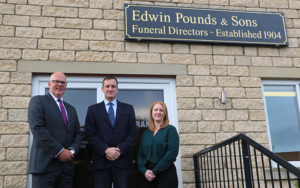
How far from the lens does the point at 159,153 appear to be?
305 centimetres

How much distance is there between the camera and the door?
3758mm

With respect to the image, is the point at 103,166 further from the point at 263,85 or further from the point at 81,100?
the point at 263,85

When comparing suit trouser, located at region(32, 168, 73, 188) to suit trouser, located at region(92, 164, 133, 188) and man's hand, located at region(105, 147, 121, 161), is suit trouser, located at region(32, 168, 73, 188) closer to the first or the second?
suit trouser, located at region(92, 164, 133, 188)

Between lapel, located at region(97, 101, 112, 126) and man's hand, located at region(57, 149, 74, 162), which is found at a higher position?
lapel, located at region(97, 101, 112, 126)

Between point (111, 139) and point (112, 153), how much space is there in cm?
20

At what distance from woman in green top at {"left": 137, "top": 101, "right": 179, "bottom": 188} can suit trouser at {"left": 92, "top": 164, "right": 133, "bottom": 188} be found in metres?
0.21

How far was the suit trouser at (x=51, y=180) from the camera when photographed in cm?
257

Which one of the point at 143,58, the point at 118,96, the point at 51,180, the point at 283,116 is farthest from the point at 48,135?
the point at 283,116

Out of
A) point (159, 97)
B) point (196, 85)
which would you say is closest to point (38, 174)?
point (159, 97)

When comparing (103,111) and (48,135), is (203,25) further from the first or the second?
(48,135)

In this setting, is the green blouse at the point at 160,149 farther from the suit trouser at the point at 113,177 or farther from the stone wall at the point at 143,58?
the stone wall at the point at 143,58

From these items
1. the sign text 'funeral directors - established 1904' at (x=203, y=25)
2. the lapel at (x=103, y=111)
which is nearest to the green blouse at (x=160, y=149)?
the lapel at (x=103, y=111)

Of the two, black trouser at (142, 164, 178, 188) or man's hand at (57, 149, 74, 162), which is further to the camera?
black trouser at (142, 164, 178, 188)

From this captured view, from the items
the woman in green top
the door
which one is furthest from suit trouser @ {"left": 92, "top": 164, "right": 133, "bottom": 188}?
the door
